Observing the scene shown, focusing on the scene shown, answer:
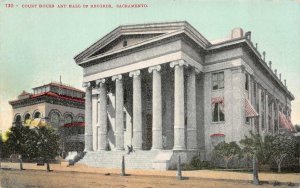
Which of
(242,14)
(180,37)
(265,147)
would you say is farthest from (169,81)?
(242,14)

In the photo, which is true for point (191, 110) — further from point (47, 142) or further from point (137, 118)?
point (47, 142)

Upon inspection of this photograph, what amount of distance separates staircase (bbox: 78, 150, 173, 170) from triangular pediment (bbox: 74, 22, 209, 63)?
8500mm

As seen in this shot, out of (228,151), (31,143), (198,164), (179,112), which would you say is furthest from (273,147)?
(31,143)

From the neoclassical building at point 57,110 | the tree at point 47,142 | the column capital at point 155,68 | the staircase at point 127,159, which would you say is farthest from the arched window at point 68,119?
the column capital at point 155,68

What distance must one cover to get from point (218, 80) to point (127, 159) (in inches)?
380

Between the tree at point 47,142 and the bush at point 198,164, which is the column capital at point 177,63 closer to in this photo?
the bush at point 198,164

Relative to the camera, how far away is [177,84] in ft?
92.3

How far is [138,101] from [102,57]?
215 inches

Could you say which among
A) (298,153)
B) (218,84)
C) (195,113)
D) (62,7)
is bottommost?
(298,153)

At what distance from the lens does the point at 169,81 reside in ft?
106

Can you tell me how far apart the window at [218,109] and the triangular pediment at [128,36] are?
4.74 metres

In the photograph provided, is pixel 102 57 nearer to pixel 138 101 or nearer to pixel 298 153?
pixel 138 101

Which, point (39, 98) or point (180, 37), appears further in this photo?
point (39, 98)

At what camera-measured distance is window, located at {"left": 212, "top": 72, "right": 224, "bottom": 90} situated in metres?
30.5
